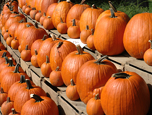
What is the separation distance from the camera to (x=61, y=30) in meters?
4.29

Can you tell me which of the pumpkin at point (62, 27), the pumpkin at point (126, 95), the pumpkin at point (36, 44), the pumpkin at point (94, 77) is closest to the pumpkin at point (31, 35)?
the pumpkin at point (36, 44)

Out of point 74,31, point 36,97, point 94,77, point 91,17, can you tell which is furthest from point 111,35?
point 36,97

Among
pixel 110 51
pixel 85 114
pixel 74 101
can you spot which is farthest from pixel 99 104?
pixel 110 51

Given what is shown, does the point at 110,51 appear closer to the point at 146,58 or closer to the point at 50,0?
the point at 146,58

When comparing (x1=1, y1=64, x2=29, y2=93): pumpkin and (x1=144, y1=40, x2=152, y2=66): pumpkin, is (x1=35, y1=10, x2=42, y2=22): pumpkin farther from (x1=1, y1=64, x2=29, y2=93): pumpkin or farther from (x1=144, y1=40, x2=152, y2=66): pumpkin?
(x1=144, y1=40, x2=152, y2=66): pumpkin

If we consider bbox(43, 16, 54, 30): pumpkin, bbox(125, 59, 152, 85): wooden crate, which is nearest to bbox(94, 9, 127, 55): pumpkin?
bbox(125, 59, 152, 85): wooden crate

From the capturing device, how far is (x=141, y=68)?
244 centimetres

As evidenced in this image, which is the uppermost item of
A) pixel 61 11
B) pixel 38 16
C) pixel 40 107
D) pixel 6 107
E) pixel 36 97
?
pixel 61 11

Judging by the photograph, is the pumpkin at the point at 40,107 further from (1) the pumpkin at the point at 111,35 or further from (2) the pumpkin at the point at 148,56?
(2) the pumpkin at the point at 148,56

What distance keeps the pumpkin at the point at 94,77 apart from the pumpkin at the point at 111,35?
0.49m

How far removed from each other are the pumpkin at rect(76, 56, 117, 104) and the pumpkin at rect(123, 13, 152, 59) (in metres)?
0.41

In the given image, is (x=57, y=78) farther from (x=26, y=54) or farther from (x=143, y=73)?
(x=26, y=54)

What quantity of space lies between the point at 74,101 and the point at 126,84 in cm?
89

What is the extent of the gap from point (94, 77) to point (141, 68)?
0.55 meters
